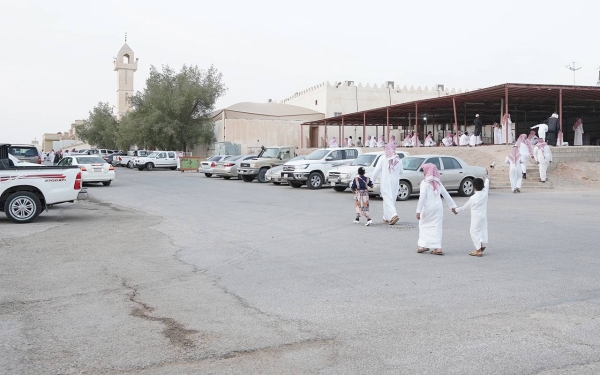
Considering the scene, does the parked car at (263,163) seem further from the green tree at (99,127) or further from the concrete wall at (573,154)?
the green tree at (99,127)

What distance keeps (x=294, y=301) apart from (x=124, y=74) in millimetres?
86898

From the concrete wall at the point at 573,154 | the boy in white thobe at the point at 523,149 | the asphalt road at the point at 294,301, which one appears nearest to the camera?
the asphalt road at the point at 294,301

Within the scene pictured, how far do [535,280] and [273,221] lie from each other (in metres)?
6.94

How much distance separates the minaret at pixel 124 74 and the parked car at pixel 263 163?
205 ft

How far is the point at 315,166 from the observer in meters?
23.9

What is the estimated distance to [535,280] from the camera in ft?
22.4

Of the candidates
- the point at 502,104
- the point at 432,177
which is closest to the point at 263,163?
the point at 502,104

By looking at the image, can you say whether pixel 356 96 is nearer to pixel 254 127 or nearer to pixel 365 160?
pixel 254 127

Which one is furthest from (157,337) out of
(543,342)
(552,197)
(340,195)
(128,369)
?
(552,197)

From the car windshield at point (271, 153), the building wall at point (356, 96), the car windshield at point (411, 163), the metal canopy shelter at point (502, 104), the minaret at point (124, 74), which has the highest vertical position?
the minaret at point (124, 74)

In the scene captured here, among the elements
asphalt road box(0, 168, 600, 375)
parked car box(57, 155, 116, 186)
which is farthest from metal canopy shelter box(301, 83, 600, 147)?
asphalt road box(0, 168, 600, 375)

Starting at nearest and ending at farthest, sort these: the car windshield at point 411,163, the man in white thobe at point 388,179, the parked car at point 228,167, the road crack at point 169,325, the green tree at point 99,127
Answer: the road crack at point 169,325 < the man in white thobe at point 388,179 < the car windshield at point 411,163 < the parked car at point 228,167 < the green tree at point 99,127

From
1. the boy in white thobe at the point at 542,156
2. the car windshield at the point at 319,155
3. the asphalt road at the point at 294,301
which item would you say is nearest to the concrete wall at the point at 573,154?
the boy in white thobe at the point at 542,156

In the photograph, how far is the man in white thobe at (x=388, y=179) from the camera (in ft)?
41.3
